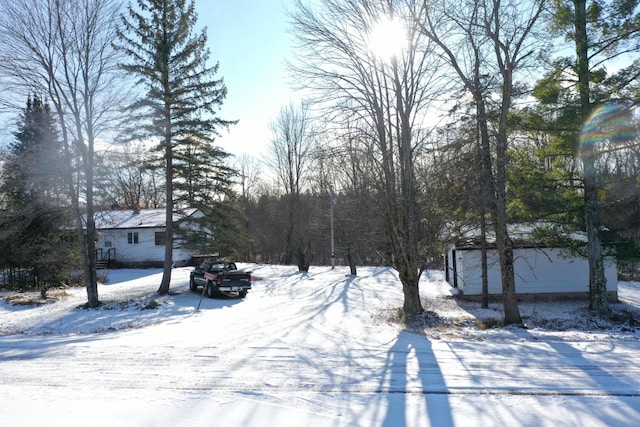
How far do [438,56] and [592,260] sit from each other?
911 centimetres

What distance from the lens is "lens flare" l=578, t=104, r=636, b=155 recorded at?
13.9 meters

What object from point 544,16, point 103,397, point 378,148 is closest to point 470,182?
point 378,148

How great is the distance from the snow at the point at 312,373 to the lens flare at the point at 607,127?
598cm

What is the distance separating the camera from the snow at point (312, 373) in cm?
492

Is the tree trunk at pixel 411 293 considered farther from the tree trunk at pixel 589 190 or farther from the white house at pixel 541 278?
the white house at pixel 541 278

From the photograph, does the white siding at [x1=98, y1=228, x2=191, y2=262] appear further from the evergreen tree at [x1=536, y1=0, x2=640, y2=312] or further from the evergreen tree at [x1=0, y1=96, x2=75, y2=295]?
the evergreen tree at [x1=536, y1=0, x2=640, y2=312]

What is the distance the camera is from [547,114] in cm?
1509

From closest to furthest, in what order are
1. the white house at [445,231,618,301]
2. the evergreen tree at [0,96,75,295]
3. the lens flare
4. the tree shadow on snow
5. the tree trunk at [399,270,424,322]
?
the tree shadow on snow
the lens flare
the tree trunk at [399,270,424,322]
the evergreen tree at [0,96,75,295]
the white house at [445,231,618,301]

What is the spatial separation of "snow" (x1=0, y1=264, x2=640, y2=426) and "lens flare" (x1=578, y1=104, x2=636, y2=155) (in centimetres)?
598

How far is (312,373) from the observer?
6.75 meters

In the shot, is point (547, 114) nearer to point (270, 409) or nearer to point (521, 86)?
point (521, 86)

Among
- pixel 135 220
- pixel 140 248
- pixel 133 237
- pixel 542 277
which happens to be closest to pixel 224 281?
pixel 542 277

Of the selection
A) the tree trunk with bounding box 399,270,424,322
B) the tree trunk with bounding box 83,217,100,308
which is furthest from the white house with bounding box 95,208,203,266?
the tree trunk with bounding box 399,270,424,322

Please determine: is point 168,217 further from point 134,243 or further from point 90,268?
point 134,243
